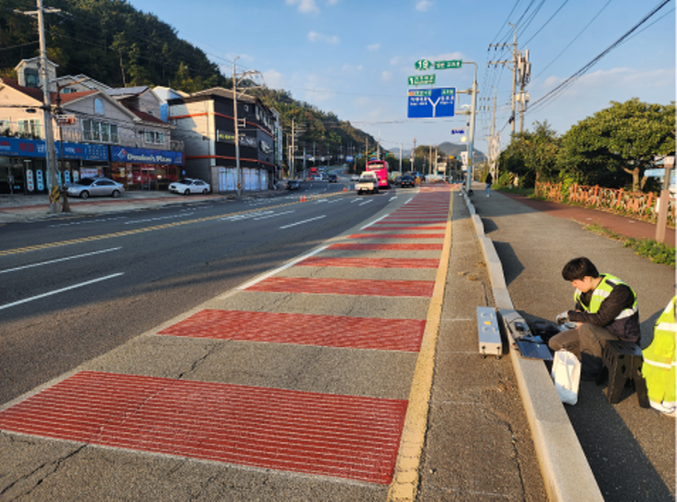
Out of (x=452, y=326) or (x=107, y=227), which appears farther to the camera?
(x=107, y=227)

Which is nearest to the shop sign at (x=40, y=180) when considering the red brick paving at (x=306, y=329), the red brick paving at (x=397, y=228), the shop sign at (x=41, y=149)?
the shop sign at (x=41, y=149)

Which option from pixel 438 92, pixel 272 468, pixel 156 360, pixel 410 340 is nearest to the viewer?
pixel 272 468

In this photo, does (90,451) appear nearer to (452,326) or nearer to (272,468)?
(272,468)

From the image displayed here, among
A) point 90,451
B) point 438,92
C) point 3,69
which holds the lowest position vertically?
point 90,451

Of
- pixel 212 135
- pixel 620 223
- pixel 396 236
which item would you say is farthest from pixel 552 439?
pixel 212 135

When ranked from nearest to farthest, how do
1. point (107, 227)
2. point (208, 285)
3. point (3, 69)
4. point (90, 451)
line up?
point (90, 451) < point (208, 285) < point (107, 227) < point (3, 69)

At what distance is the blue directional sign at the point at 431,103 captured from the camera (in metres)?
28.9

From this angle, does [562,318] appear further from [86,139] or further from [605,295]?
[86,139]

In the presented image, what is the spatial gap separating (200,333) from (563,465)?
13.6ft

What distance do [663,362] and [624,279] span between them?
5073mm

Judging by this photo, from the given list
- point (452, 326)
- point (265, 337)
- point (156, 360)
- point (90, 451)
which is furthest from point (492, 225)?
point (90, 451)

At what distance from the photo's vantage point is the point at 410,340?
511cm

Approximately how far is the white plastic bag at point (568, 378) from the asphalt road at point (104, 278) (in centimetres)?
473

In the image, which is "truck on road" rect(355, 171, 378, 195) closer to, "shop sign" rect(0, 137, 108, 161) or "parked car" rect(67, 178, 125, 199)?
"parked car" rect(67, 178, 125, 199)
